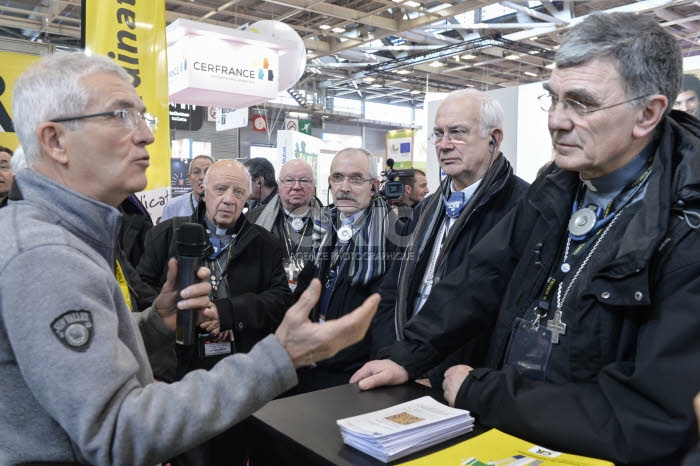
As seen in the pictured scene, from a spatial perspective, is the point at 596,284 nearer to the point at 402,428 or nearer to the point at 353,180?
the point at 402,428

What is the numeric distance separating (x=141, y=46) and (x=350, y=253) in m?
1.99

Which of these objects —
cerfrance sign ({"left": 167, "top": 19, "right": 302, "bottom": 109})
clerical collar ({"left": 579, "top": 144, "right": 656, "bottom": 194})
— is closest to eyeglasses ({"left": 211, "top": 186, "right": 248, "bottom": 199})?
clerical collar ({"left": 579, "top": 144, "right": 656, "bottom": 194})

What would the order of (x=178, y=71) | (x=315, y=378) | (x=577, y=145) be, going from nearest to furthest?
(x=577, y=145)
(x=315, y=378)
(x=178, y=71)

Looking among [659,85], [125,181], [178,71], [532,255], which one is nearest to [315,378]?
[532,255]

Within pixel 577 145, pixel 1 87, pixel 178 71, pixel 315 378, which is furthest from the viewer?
pixel 178 71

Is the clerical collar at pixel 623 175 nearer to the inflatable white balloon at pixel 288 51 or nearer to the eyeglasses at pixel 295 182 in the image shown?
the eyeglasses at pixel 295 182

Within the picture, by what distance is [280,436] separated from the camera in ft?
3.82

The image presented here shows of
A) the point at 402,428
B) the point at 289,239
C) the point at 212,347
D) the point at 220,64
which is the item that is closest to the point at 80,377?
the point at 402,428

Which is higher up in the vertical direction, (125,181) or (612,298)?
(125,181)

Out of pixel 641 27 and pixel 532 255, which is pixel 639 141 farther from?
pixel 532 255

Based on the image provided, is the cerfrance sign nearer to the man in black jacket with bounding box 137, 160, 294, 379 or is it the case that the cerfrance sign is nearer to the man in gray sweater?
the man in black jacket with bounding box 137, 160, 294, 379

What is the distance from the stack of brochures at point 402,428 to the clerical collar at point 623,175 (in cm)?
73

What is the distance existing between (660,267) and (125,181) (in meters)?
1.24

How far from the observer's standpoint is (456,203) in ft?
8.31
